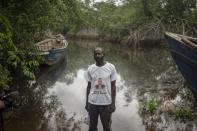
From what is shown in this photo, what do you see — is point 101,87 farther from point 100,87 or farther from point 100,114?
point 100,114

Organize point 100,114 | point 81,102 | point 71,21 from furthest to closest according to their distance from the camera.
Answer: point 71,21
point 81,102
point 100,114

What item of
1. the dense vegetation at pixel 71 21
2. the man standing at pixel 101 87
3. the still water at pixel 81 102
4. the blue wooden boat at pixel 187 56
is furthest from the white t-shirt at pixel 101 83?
the blue wooden boat at pixel 187 56

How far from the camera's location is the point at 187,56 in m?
8.67

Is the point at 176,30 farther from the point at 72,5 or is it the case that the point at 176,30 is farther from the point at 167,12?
the point at 72,5

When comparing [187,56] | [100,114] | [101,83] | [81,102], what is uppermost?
[101,83]

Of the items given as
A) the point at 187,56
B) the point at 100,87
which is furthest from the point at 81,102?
the point at 100,87

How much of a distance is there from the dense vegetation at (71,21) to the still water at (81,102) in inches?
37.5

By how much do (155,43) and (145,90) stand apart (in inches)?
819

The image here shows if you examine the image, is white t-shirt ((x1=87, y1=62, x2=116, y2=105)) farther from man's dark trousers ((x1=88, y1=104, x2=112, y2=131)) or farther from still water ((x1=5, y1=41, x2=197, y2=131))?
still water ((x1=5, y1=41, x2=197, y2=131))

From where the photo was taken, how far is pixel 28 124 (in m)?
8.20

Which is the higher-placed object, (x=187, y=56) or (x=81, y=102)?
(x=187, y=56)

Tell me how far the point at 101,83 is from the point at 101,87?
0.07 metres

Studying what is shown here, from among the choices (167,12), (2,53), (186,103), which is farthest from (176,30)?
(2,53)

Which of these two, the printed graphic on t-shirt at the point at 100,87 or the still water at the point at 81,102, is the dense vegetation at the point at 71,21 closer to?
the still water at the point at 81,102
